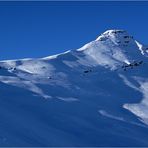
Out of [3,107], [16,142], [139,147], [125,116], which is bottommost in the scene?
[16,142]

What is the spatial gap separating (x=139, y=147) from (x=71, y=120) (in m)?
26.6

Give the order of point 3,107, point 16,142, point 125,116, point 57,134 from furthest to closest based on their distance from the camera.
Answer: point 125,116, point 3,107, point 57,134, point 16,142

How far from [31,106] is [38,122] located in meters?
17.9

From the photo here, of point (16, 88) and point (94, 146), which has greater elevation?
point (16, 88)

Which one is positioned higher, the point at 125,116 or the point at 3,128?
the point at 125,116

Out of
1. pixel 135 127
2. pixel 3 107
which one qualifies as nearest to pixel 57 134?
pixel 3 107

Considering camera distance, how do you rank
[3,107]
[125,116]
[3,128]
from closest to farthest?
1. [3,128]
2. [3,107]
3. [125,116]

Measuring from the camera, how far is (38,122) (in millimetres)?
161375

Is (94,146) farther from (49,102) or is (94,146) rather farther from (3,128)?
(49,102)

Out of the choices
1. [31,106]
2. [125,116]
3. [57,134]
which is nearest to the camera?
[57,134]

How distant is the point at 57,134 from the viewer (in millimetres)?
154125

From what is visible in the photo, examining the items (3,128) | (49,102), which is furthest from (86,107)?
(3,128)

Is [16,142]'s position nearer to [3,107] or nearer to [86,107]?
[3,107]

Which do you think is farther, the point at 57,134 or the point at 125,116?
the point at 125,116
